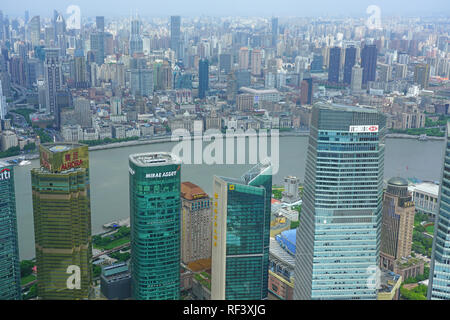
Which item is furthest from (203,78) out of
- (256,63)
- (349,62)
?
(349,62)

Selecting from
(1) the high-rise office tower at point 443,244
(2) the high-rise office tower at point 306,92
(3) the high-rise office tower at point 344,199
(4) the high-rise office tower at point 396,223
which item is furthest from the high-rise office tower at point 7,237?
(2) the high-rise office tower at point 306,92

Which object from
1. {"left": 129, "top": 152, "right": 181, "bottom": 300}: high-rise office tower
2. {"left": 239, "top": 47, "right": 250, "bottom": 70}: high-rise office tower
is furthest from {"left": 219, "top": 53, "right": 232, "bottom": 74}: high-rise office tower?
{"left": 129, "top": 152, "right": 181, "bottom": 300}: high-rise office tower

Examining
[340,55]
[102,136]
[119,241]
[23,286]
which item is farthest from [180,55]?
[23,286]

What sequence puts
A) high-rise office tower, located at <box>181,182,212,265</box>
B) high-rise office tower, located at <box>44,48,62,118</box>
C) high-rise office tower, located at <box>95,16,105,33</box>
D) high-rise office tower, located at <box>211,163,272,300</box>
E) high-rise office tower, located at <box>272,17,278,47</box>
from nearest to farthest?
high-rise office tower, located at <box>211,163,272,300</box>, high-rise office tower, located at <box>181,182,212,265</box>, high-rise office tower, located at <box>95,16,105,33</box>, high-rise office tower, located at <box>44,48,62,118</box>, high-rise office tower, located at <box>272,17,278,47</box>

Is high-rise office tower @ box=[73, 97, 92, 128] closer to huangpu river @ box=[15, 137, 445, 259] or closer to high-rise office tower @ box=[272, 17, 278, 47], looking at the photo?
huangpu river @ box=[15, 137, 445, 259]

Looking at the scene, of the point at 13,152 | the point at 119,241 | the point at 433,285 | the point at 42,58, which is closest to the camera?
the point at 433,285
